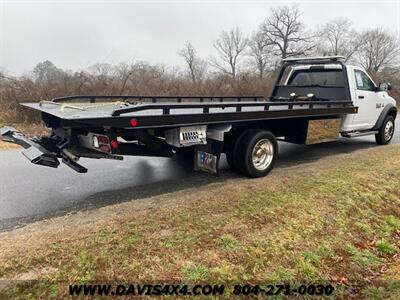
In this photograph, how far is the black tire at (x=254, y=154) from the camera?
547 centimetres

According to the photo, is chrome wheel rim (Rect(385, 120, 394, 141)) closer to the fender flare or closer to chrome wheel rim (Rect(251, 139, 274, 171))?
the fender flare

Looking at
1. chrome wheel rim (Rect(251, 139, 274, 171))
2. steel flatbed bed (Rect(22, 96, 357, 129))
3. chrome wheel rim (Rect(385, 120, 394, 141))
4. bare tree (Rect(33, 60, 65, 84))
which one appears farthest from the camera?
bare tree (Rect(33, 60, 65, 84))

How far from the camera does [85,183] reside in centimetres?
546

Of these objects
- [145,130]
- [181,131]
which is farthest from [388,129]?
[145,130]

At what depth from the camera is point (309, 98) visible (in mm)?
8188

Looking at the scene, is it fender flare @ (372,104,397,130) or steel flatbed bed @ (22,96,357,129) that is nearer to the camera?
steel flatbed bed @ (22,96,357,129)

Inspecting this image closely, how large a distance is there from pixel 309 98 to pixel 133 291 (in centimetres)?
664

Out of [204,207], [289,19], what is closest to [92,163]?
[204,207]

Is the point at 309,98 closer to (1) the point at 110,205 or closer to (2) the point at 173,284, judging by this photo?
(1) the point at 110,205

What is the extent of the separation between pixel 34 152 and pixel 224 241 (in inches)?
108

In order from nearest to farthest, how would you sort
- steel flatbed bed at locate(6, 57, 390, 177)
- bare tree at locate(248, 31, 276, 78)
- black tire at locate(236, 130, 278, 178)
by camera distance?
steel flatbed bed at locate(6, 57, 390, 177) < black tire at locate(236, 130, 278, 178) < bare tree at locate(248, 31, 276, 78)

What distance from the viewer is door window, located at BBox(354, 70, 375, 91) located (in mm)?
8008

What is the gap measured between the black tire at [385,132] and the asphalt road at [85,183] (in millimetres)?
2178

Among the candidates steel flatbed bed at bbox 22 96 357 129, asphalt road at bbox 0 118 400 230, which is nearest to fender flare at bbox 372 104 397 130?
asphalt road at bbox 0 118 400 230
